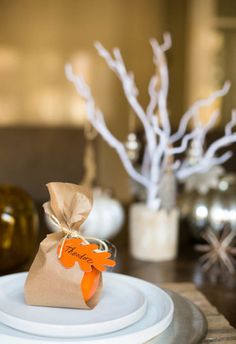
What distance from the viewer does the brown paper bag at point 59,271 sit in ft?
2.03

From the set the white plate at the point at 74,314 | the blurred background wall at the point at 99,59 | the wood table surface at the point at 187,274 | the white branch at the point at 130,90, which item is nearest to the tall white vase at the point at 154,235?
the wood table surface at the point at 187,274

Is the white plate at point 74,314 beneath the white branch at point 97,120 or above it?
beneath

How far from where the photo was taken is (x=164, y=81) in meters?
1.16

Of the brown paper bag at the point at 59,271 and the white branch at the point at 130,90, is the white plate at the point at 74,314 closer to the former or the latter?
the brown paper bag at the point at 59,271

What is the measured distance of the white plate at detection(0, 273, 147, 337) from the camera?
1.83 feet

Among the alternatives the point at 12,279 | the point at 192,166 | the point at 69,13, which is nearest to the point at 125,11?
the point at 69,13

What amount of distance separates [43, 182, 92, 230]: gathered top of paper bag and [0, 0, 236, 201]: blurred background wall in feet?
10.5

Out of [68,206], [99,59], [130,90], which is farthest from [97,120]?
[99,59]

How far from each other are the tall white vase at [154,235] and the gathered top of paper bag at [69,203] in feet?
1.80

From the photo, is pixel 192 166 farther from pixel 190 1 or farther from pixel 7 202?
pixel 190 1

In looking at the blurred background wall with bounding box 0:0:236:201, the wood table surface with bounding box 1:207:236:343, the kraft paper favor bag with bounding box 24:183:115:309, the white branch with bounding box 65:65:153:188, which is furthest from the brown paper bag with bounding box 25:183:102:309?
the blurred background wall with bounding box 0:0:236:201

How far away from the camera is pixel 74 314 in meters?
0.61

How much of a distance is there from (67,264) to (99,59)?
363cm

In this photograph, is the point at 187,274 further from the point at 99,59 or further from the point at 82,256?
the point at 99,59
